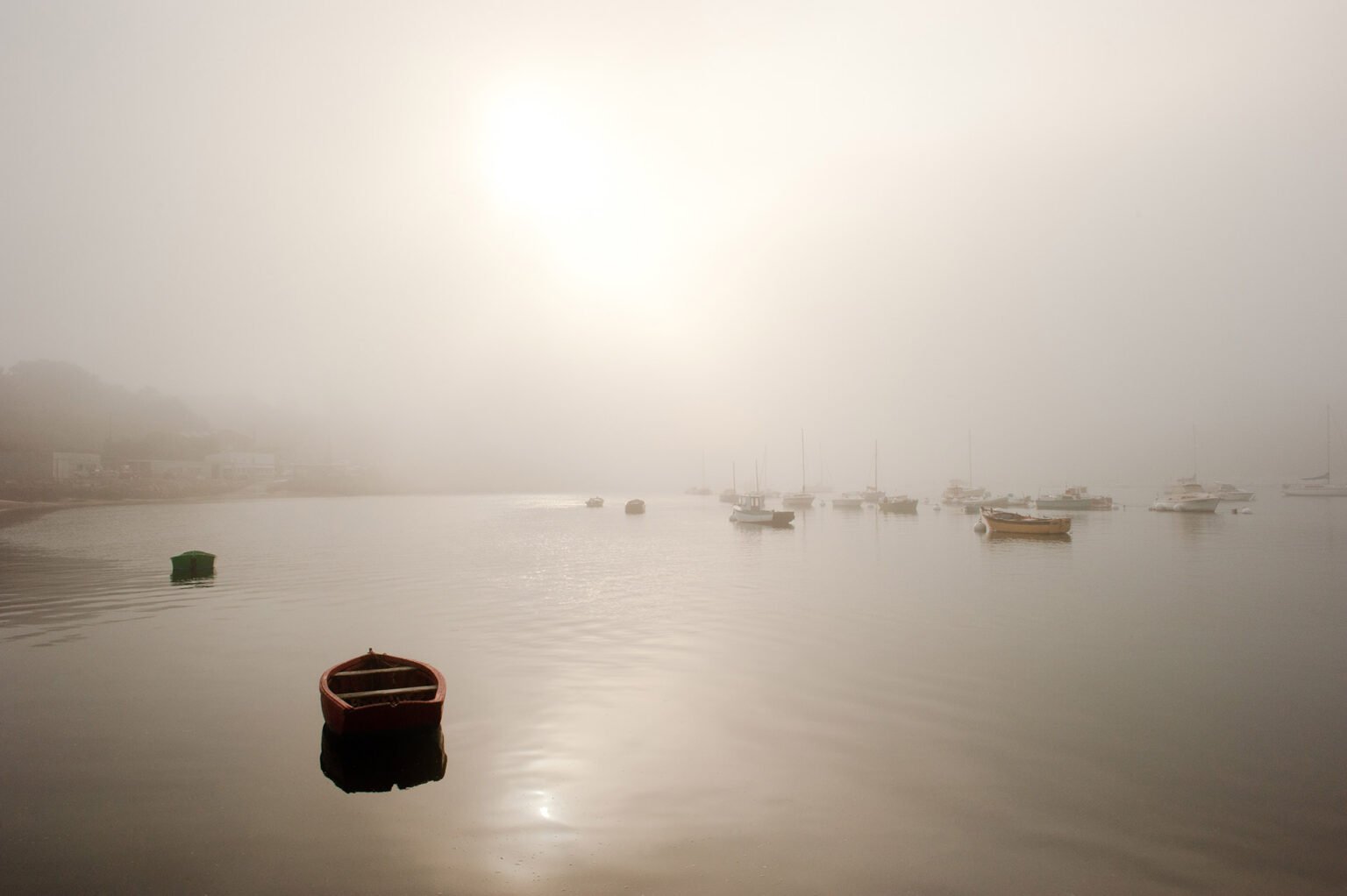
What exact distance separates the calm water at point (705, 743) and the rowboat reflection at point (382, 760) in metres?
0.32

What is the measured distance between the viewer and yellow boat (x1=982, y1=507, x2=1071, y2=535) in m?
68.5

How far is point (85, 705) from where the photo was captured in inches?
692

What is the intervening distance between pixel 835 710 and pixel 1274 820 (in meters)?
8.19

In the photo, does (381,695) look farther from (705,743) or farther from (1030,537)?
(1030,537)

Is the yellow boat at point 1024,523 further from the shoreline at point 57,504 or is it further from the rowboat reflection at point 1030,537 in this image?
the shoreline at point 57,504

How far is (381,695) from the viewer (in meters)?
15.3

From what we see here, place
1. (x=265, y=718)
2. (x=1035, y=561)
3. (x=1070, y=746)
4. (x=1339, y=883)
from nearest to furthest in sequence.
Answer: (x=1339, y=883)
(x=1070, y=746)
(x=265, y=718)
(x=1035, y=561)

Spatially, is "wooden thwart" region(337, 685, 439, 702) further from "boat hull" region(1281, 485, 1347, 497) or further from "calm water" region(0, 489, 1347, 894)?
"boat hull" region(1281, 485, 1347, 497)

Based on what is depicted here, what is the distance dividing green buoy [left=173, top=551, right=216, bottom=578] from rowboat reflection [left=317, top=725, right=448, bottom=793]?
3524 centimetres

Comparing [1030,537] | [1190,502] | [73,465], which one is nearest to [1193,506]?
[1190,502]

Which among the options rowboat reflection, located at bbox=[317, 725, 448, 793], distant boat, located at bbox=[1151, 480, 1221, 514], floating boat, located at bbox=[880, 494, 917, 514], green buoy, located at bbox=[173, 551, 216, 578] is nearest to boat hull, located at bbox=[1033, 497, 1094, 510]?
distant boat, located at bbox=[1151, 480, 1221, 514]

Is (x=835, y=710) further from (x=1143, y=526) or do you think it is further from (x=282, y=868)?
(x=1143, y=526)

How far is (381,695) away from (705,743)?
23.2 feet

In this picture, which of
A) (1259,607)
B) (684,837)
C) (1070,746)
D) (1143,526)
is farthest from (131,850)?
A: (1143,526)
